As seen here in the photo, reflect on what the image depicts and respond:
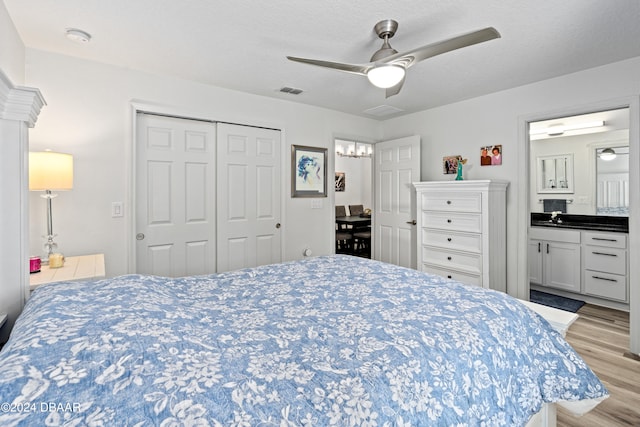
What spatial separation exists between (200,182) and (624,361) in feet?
12.9

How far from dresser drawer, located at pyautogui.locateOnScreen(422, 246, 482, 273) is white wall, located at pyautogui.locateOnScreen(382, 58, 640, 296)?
0.44 meters

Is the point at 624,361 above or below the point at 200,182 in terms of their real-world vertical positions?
below

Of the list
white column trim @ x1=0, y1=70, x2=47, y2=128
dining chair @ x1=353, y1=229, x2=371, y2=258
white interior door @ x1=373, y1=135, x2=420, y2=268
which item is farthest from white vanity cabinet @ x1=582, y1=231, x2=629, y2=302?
white column trim @ x1=0, y1=70, x2=47, y2=128

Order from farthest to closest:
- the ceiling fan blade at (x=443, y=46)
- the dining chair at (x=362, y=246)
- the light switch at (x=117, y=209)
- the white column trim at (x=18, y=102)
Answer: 1. the dining chair at (x=362, y=246)
2. the light switch at (x=117, y=209)
3. the ceiling fan blade at (x=443, y=46)
4. the white column trim at (x=18, y=102)

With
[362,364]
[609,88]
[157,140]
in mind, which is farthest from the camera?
[157,140]

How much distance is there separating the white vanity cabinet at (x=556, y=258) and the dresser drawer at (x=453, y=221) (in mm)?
1376

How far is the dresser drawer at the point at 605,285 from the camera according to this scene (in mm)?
3551

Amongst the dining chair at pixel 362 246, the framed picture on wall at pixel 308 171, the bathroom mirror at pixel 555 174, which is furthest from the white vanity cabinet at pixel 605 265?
the dining chair at pixel 362 246

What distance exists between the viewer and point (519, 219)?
331cm

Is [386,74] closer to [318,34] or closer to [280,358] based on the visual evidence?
[318,34]

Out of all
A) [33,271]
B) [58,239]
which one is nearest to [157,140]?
[58,239]

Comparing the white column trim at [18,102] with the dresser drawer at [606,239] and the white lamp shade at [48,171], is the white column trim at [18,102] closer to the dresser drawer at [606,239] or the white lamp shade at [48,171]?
the white lamp shade at [48,171]

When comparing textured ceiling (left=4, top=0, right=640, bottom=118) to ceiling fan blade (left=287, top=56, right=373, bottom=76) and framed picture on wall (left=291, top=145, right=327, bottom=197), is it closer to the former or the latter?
ceiling fan blade (left=287, top=56, right=373, bottom=76)

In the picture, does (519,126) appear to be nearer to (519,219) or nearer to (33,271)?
(519,219)
